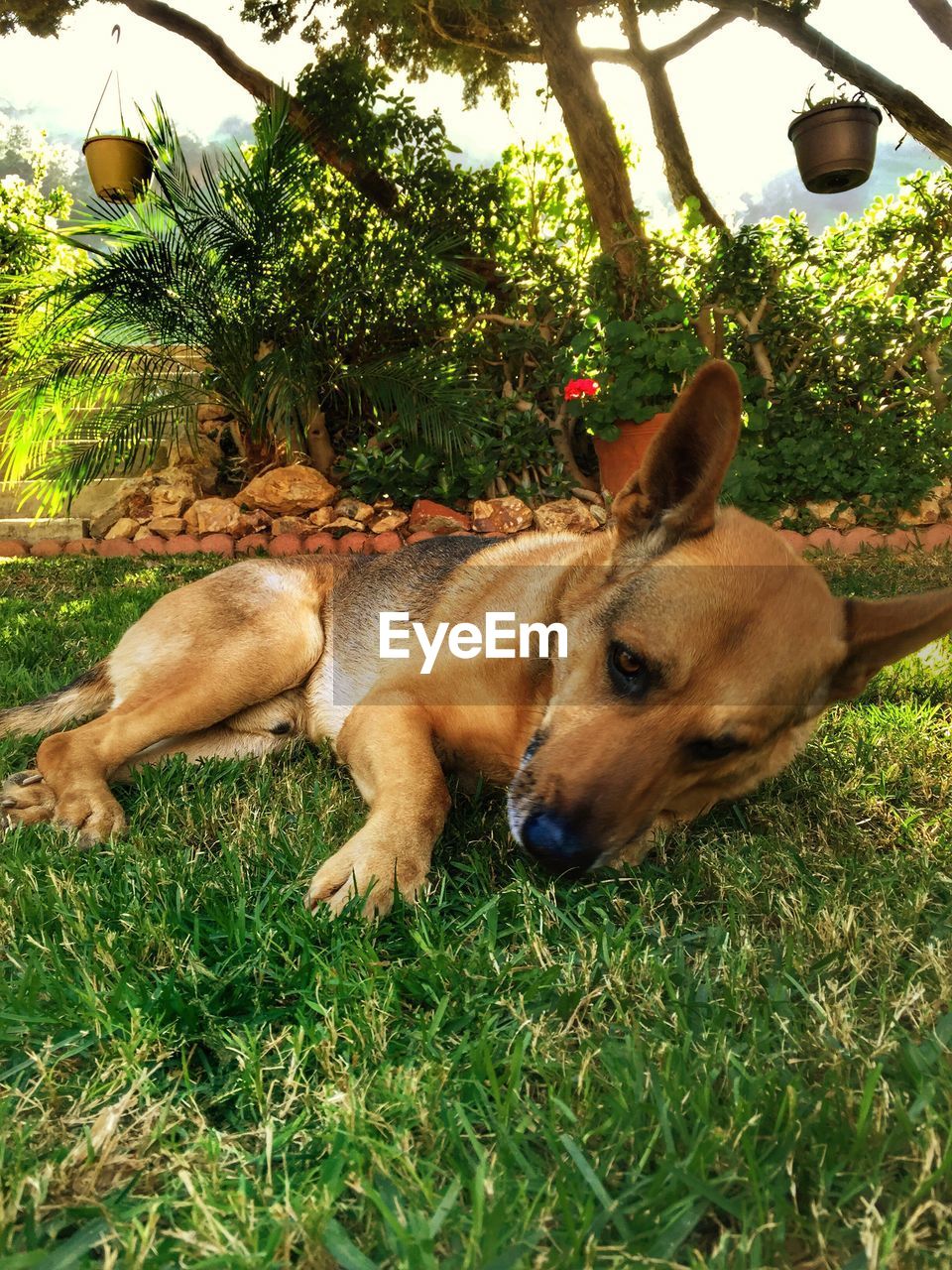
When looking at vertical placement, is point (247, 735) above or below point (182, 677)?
below

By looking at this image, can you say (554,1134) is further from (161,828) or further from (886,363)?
(886,363)

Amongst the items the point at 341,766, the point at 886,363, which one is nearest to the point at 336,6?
the point at 886,363

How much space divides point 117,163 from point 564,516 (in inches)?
247

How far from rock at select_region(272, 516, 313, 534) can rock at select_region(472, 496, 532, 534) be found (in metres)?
1.54

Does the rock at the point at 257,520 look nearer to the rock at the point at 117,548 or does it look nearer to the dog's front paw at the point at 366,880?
the rock at the point at 117,548

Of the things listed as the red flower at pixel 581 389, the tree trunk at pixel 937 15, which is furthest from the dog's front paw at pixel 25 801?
the tree trunk at pixel 937 15

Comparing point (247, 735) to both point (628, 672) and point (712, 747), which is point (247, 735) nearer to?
point (628, 672)

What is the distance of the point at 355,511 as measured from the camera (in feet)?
26.5

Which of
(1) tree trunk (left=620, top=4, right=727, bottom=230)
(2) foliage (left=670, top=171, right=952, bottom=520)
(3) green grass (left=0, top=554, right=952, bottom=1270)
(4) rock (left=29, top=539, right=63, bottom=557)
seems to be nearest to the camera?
(3) green grass (left=0, top=554, right=952, bottom=1270)

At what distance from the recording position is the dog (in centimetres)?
213

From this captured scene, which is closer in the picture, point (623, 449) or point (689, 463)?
point (689, 463)

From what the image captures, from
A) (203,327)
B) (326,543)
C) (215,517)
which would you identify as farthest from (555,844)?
(203,327)

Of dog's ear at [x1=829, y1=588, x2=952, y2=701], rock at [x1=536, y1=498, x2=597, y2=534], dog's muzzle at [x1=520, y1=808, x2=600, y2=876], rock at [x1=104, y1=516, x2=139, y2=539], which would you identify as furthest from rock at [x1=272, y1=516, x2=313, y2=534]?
dog's muzzle at [x1=520, y1=808, x2=600, y2=876]

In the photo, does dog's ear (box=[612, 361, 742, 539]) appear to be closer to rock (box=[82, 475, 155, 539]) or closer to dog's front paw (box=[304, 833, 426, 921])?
dog's front paw (box=[304, 833, 426, 921])
